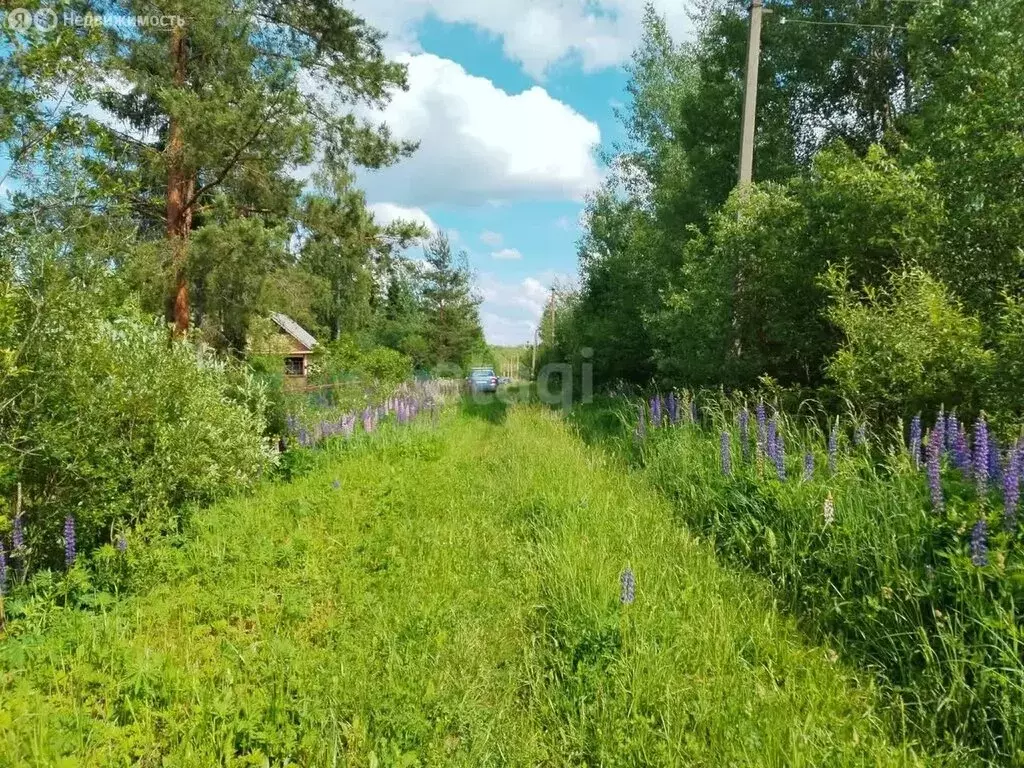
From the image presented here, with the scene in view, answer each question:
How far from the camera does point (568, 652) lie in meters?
2.93

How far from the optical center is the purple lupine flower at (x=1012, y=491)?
2.61m

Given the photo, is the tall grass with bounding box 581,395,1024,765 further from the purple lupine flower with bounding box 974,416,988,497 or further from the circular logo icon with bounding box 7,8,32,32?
the circular logo icon with bounding box 7,8,32,32

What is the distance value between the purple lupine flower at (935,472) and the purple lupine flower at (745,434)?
6.00ft

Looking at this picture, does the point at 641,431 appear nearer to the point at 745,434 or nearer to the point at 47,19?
the point at 745,434

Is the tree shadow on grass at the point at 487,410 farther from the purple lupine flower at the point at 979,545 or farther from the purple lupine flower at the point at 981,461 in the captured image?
the purple lupine flower at the point at 979,545

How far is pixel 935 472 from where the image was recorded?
3.00 meters

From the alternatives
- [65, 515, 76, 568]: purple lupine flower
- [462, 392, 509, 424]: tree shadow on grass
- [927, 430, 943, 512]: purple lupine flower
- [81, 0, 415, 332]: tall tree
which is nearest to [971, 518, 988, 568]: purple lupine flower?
[927, 430, 943, 512]: purple lupine flower

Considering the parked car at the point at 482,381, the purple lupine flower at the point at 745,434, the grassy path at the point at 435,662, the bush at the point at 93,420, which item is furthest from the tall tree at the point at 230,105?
the parked car at the point at 482,381

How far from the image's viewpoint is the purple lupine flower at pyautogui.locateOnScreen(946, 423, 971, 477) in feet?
10.1

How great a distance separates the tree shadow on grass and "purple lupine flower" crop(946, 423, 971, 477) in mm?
11457

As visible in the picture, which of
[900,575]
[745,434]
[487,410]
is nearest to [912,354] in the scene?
[745,434]

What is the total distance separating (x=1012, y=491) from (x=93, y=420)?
5.98m

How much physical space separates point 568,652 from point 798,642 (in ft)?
4.12

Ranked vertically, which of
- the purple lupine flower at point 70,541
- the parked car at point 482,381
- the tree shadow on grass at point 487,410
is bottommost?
the purple lupine flower at point 70,541
